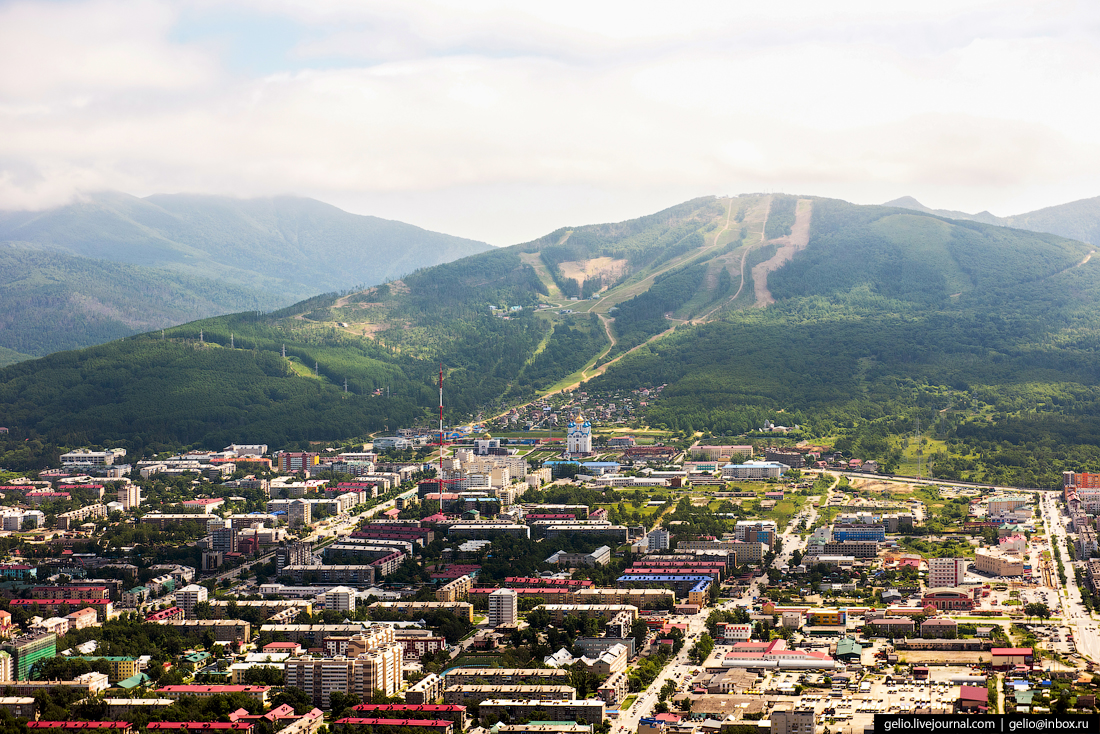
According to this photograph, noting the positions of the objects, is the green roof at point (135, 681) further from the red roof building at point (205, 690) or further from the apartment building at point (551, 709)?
the apartment building at point (551, 709)

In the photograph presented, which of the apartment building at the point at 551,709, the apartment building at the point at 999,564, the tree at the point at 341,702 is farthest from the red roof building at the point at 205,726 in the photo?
the apartment building at the point at 999,564

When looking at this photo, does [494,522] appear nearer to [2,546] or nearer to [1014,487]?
[2,546]

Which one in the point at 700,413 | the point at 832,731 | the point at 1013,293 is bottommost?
the point at 832,731

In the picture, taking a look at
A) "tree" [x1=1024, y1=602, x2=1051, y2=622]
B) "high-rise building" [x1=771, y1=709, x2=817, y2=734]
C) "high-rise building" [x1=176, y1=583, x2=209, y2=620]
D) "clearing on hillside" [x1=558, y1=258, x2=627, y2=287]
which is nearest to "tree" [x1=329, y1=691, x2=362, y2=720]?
"high-rise building" [x1=771, y1=709, x2=817, y2=734]

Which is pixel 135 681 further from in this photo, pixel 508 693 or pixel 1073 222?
pixel 1073 222

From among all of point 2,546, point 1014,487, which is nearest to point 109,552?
point 2,546
